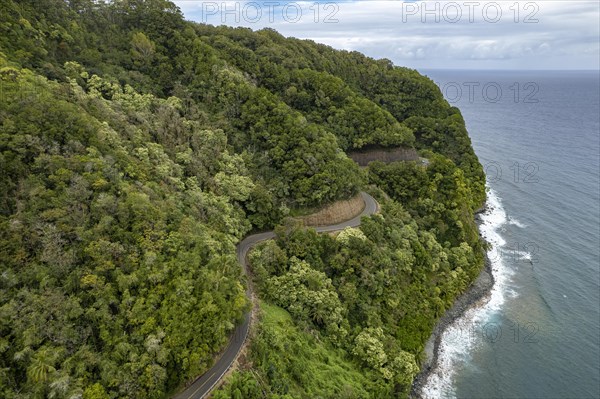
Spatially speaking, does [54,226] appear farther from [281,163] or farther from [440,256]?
[440,256]

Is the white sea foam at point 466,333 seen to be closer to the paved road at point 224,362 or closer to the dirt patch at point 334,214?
the dirt patch at point 334,214

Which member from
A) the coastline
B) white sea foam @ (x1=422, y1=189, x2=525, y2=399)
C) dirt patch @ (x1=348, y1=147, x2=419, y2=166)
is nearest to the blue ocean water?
white sea foam @ (x1=422, y1=189, x2=525, y2=399)

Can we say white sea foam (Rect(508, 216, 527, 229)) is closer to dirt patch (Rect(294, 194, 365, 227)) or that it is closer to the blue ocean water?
the blue ocean water

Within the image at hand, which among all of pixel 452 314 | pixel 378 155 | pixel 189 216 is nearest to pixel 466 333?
pixel 452 314

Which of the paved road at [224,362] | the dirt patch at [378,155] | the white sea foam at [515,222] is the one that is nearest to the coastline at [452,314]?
the white sea foam at [515,222]

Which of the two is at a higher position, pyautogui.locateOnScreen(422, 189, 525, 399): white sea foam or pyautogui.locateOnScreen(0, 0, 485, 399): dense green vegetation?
pyautogui.locateOnScreen(0, 0, 485, 399): dense green vegetation

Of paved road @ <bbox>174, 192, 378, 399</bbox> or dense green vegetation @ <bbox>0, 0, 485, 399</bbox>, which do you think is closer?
dense green vegetation @ <bbox>0, 0, 485, 399</bbox>
